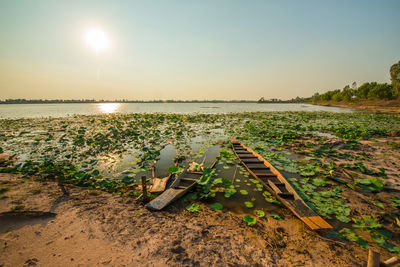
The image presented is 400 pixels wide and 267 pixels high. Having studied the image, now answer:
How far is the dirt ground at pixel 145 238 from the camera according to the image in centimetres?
261

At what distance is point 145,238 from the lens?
3.05 m

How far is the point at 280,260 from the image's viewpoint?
2.68 metres

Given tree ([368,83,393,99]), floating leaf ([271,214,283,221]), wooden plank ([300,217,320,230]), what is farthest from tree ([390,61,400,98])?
floating leaf ([271,214,283,221])

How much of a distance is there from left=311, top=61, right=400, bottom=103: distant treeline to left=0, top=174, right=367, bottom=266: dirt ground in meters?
67.9

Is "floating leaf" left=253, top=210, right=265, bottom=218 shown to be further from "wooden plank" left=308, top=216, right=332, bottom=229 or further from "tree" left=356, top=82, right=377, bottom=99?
"tree" left=356, top=82, right=377, bottom=99

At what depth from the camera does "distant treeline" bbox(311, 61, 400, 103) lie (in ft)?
143

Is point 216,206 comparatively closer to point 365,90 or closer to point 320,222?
point 320,222

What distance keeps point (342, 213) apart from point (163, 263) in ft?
15.0

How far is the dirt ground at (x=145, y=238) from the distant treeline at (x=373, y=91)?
67903mm

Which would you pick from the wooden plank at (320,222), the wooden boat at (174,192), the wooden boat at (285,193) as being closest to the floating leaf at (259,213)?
the wooden boat at (285,193)

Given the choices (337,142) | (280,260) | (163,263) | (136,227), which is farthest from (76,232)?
(337,142)

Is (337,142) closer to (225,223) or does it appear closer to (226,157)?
(226,157)

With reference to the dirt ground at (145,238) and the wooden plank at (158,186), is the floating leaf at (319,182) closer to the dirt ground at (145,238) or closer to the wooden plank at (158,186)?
the dirt ground at (145,238)

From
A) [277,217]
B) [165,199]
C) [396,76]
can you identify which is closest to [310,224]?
[277,217]
